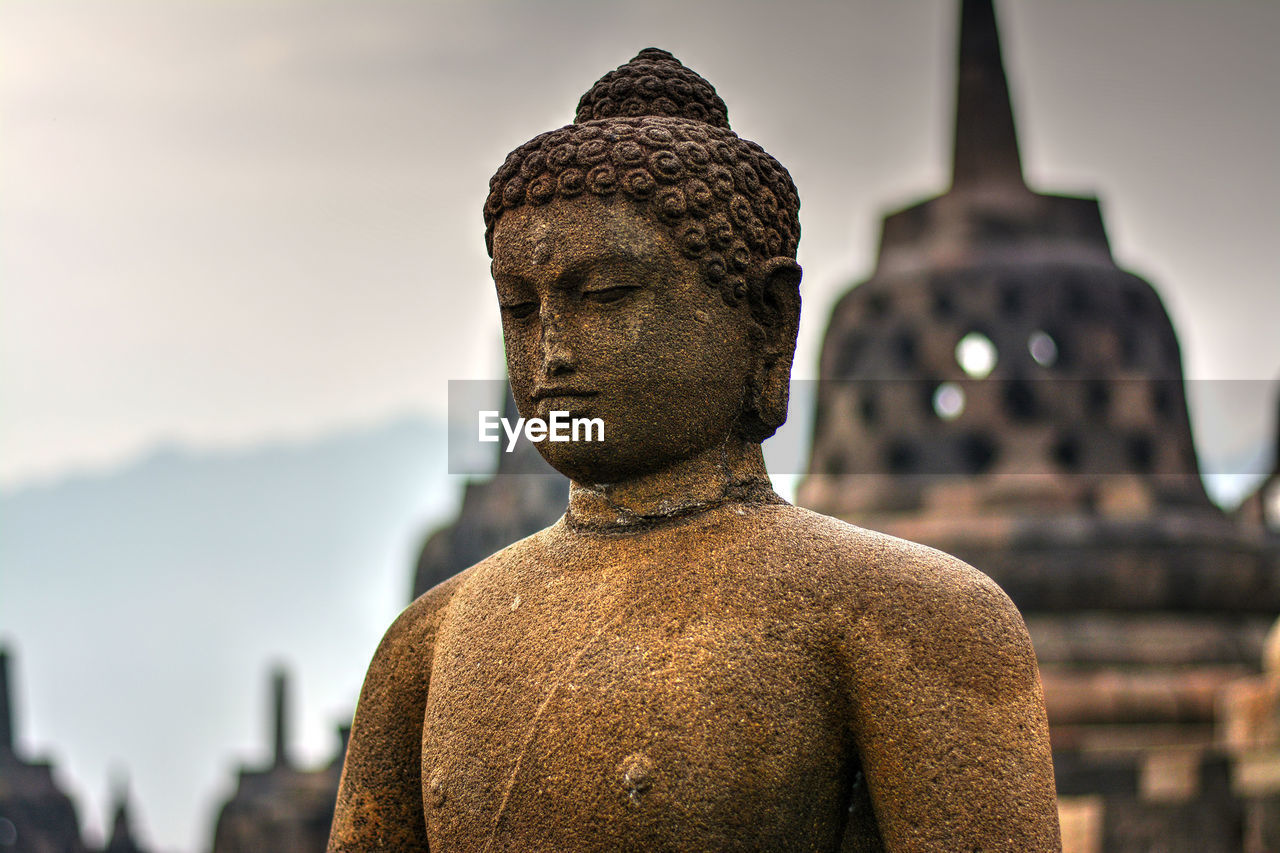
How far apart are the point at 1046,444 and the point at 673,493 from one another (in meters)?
15.9

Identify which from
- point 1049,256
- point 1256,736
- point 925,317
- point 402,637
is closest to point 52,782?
point 925,317

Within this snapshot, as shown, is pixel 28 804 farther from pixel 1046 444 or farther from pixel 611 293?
pixel 611 293

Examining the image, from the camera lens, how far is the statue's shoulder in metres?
4.66

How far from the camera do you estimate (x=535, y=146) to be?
16.7ft

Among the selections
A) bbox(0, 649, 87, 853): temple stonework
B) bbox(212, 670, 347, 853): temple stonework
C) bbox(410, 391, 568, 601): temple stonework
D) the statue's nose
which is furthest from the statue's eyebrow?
bbox(0, 649, 87, 853): temple stonework

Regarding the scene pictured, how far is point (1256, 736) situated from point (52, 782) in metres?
17.4

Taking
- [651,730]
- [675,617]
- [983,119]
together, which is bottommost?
[651,730]

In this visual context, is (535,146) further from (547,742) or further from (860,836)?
(860,836)

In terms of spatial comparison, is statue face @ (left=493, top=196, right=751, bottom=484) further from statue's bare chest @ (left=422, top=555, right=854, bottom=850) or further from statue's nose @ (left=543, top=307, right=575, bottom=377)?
statue's bare chest @ (left=422, top=555, right=854, bottom=850)

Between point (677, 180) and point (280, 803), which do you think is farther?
point (280, 803)

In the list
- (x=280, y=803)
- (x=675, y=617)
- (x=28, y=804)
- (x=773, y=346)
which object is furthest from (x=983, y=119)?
(x=675, y=617)

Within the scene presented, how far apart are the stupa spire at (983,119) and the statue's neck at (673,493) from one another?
17618mm

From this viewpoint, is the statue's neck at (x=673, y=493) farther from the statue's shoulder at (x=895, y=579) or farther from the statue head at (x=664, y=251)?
the statue's shoulder at (x=895, y=579)

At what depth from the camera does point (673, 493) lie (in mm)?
4984
